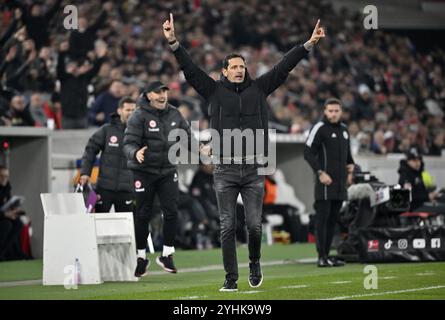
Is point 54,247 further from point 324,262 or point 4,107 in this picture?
point 4,107

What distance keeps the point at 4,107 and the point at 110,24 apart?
7653mm

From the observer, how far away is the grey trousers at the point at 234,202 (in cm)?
1031

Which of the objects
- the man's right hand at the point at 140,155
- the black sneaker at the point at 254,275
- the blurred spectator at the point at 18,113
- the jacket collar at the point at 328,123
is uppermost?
the blurred spectator at the point at 18,113

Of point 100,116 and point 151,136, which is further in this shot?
point 100,116

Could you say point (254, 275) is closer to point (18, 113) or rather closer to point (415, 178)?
point (18, 113)

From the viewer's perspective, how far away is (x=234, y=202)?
10.4 meters

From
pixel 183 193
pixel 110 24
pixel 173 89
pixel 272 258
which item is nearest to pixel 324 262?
pixel 272 258

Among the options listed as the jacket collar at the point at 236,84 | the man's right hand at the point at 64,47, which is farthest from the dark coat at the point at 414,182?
the jacket collar at the point at 236,84

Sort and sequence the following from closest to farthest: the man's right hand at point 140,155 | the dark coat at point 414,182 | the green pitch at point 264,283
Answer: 1. the green pitch at point 264,283
2. the man's right hand at point 140,155
3. the dark coat at point 414,182

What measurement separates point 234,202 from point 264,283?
1.37 m

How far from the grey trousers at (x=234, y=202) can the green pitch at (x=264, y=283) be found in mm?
345

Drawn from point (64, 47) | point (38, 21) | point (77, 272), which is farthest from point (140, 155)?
point (38, 21)

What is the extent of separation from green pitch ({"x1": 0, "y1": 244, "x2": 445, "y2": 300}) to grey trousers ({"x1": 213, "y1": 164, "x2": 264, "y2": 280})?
345 millimetres

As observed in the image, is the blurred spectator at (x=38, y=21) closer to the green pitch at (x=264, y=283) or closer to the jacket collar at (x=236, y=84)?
the green pitch at (x=264, y=283)
